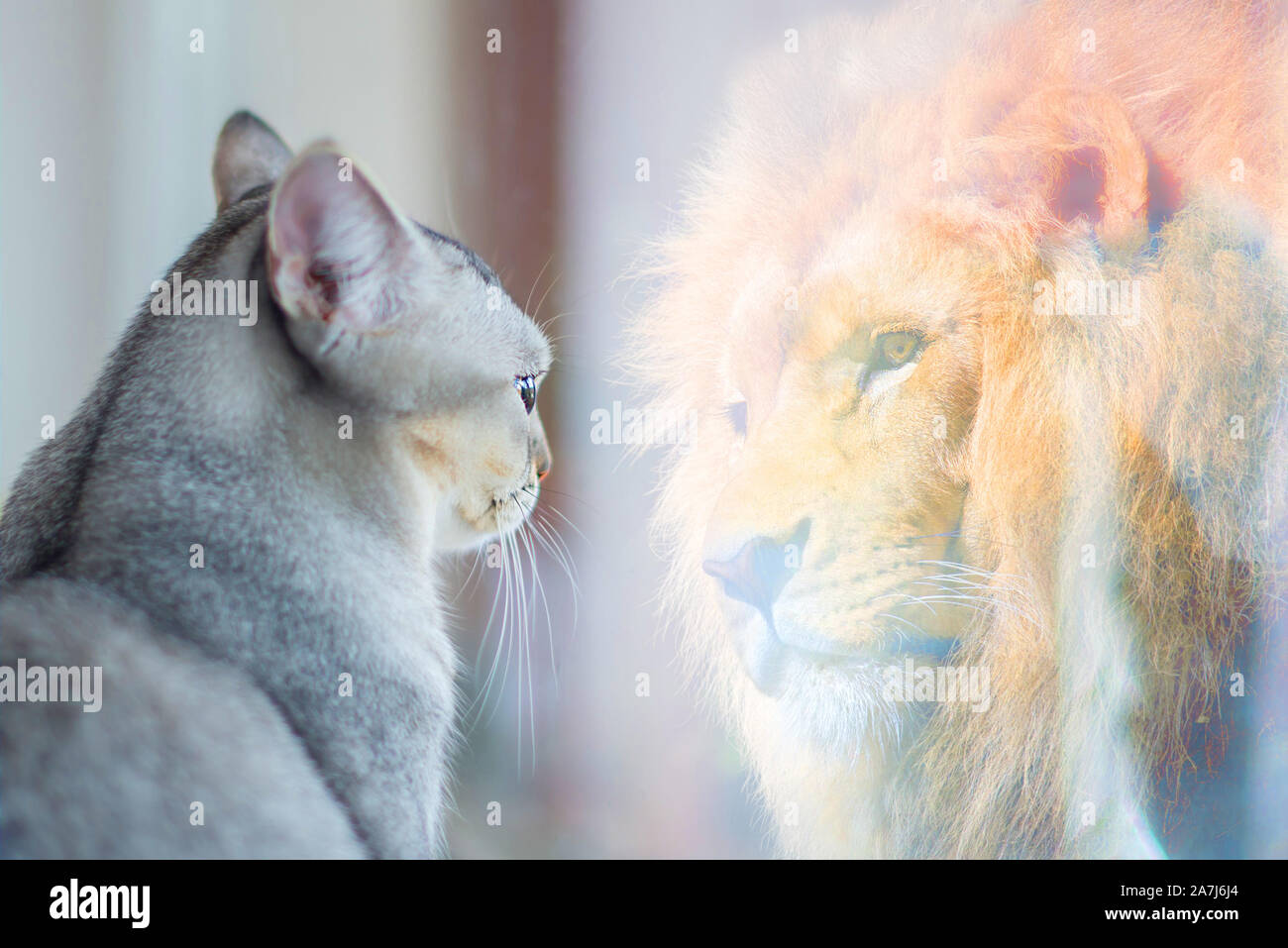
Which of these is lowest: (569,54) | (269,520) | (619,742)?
(619,742)

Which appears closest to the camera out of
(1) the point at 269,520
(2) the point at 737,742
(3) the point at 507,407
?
(1) the point at 269,520

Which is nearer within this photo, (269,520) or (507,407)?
(269,520)

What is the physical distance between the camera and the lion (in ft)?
3.36

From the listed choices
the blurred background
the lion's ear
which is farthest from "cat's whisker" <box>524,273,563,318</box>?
the lion's ear

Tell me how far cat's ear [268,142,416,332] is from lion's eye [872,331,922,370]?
1.74 ft

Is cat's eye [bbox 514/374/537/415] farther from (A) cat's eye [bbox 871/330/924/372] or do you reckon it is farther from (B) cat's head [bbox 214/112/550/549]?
(A) cat's eye [bbox 871/330/924/372]

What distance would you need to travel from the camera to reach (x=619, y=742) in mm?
1159

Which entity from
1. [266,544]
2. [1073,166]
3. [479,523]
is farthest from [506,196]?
[1073,166]

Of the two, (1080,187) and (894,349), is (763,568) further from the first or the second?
(1080,187)

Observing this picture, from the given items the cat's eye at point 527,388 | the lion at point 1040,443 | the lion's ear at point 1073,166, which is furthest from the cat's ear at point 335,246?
the lion's ear at point 1073,166

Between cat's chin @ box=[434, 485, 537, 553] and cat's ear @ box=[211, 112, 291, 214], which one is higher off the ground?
cat's ear @ box=[211, 112, 291, 214]

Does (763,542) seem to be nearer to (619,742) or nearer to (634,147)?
(619,742)

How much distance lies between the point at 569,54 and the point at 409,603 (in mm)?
709
